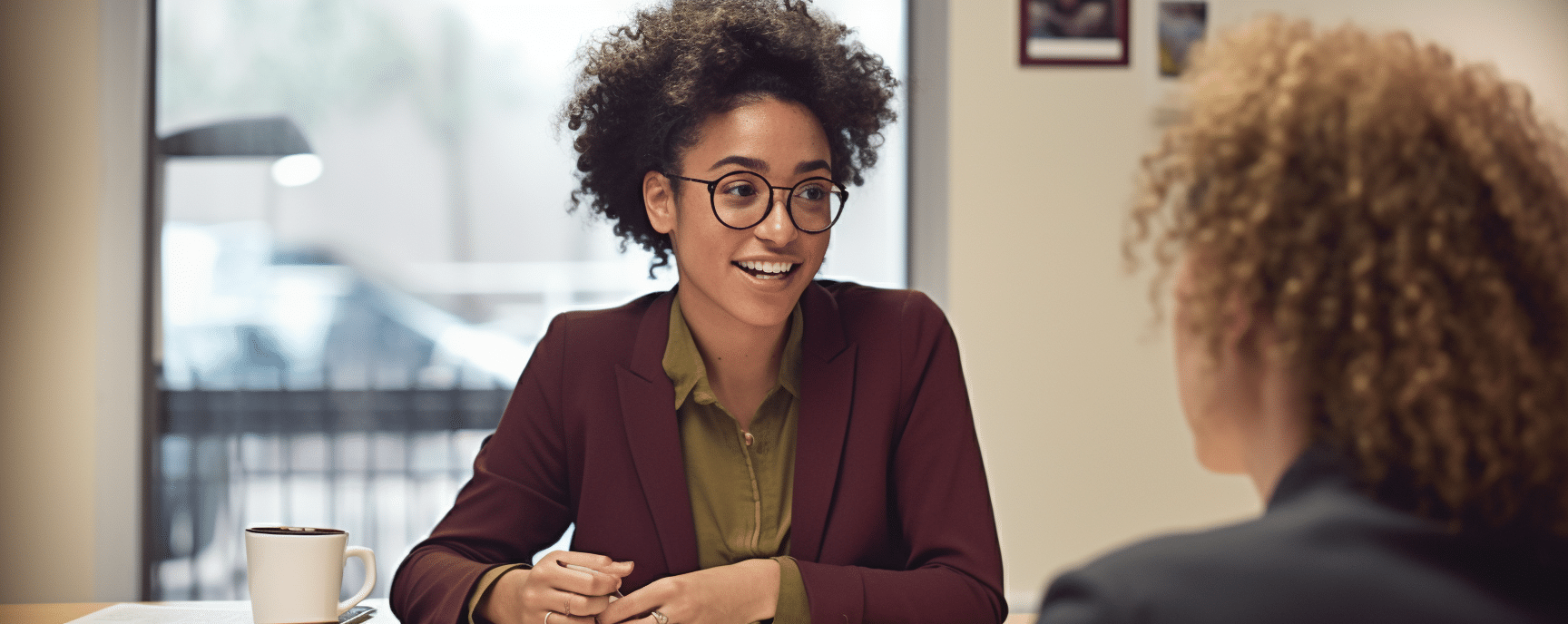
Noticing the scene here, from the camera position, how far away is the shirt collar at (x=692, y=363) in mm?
1399

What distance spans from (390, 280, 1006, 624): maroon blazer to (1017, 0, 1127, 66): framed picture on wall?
144cm

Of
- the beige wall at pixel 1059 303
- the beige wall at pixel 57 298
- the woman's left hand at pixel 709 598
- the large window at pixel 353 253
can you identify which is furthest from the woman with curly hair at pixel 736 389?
the beige wall at pixel 57 298

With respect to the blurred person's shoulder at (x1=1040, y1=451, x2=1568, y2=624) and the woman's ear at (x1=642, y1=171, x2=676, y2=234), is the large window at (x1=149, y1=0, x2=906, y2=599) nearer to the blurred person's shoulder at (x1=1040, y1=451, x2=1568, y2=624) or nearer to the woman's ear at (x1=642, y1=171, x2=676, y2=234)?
the woman's ear at (x1=642, y1=171, x2=676, y2=234)

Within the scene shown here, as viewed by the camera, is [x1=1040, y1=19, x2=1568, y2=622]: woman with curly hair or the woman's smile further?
the woman's smile

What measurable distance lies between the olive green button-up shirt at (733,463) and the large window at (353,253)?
1524 mm

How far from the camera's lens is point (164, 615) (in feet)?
3.95

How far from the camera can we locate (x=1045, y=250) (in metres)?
2.73

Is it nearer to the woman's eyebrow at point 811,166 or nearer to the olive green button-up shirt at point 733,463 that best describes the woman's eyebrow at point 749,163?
the woman's eyebrow at point 811,166

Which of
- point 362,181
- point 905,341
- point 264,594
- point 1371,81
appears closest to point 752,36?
point 905,341

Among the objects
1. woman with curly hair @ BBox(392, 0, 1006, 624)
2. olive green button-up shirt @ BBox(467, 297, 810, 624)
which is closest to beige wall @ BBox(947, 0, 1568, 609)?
woman with curly hair @ BBox(392, 0, 1006, 624)

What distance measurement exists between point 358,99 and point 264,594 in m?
2.11

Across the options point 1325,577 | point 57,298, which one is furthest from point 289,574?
point 57,298

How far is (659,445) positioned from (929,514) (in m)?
0.34

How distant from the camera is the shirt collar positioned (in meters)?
1.40
